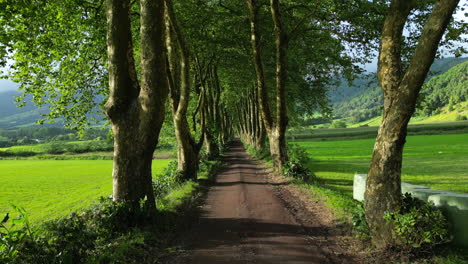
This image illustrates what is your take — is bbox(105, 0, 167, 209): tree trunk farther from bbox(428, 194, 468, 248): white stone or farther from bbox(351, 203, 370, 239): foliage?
bbox(428, 194, 468, 248): white stone

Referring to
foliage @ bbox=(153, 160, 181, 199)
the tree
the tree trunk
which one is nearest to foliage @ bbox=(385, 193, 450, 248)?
the tree

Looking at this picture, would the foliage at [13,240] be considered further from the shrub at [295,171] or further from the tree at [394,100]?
the shrub at [295,171]

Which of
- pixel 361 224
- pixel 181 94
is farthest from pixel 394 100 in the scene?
pixel 181 94

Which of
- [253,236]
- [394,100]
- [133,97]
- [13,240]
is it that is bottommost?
[253,236]

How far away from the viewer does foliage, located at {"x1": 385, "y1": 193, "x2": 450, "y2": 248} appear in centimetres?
664

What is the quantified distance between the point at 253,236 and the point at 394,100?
4871 millimetres

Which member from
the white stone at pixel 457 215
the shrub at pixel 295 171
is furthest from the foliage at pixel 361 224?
the shrub at pixel 295 171

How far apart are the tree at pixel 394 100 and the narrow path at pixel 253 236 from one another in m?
1.56

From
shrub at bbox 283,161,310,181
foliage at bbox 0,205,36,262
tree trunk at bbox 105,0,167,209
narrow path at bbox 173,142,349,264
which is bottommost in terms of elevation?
narrow path at bbox 173,142,349,264

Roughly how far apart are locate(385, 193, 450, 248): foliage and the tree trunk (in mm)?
6641

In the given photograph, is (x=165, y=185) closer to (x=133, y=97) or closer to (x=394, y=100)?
(x=133, y=97)

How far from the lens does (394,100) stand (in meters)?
7.41

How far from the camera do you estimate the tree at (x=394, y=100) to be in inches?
264

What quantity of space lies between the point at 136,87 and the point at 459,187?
17.4 meters
